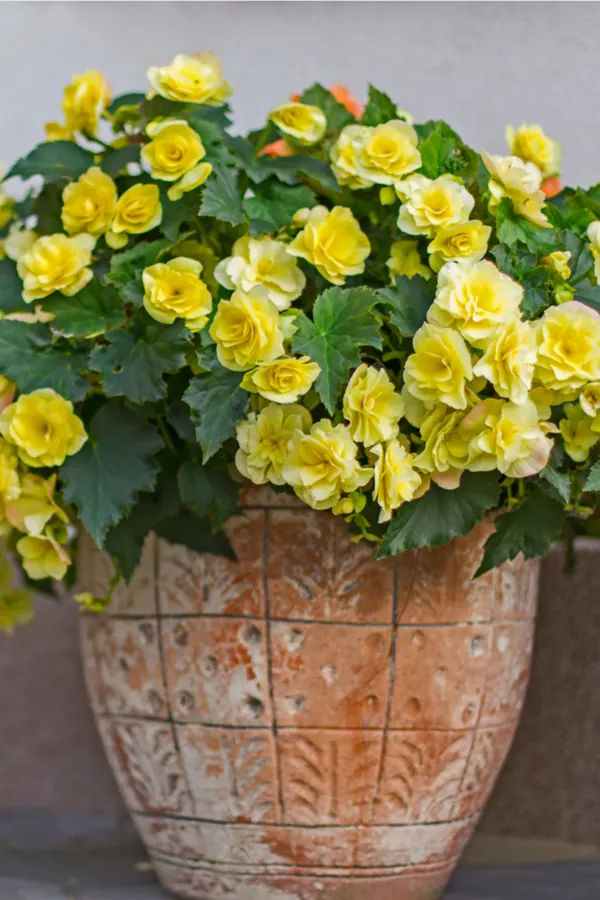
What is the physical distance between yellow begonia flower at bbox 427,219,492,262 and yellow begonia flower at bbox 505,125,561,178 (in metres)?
0.19

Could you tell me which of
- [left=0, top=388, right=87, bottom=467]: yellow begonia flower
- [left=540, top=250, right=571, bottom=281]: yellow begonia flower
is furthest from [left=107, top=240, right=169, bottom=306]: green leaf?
[left=540, top=250, right=571, bottom=281]: yellow begonia flower

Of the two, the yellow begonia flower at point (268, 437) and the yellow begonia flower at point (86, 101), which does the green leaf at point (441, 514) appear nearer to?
the yellow begonia flower at point (268, 437)

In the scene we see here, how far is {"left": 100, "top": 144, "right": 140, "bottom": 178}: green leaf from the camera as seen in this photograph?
3.05 ft

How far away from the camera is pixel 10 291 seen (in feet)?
2.97

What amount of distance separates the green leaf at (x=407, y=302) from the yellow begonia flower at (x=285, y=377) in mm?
79

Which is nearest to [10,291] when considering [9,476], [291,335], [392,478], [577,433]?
[9,476]

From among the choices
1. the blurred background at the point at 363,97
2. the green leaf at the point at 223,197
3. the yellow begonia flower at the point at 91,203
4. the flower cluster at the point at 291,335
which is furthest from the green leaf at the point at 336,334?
the blurred background at the point at 363,97

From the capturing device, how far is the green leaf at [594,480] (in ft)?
2.55

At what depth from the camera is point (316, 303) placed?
796mm

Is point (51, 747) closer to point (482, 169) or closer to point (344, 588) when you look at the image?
point (344, 588)

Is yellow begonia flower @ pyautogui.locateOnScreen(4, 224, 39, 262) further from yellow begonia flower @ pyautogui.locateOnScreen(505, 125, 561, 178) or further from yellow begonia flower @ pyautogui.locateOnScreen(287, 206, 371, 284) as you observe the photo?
yellow begonia flower @ pyautogui.locateOnScreen(505, 125, 561, 178)

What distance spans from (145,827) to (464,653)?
356mm

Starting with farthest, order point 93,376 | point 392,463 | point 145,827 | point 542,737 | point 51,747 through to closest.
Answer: point 51,747 < point 542,737 < point 145,827 < point 93,376 < point 392,463

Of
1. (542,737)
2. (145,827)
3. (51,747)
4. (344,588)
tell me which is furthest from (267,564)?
(51,747)
